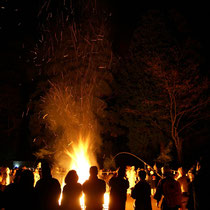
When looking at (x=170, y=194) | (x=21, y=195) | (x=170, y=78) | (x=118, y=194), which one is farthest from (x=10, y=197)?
(x=170, y=78)

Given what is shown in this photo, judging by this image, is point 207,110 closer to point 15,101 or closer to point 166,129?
point 166,129

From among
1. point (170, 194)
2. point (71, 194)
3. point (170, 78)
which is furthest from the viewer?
point (170, 78)

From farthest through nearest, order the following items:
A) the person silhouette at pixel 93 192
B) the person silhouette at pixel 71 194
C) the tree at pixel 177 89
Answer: the tree at pixel 177 89
the person silhouette at pixel 93 192
the person silhouette at pixel 71 194

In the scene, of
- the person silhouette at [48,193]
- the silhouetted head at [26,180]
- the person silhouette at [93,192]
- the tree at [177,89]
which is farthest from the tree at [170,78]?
the silhouetted head at [26,180]

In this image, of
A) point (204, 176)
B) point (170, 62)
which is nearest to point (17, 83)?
point (170, 62)

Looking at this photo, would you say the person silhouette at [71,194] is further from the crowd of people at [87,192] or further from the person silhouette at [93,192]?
the person silhouette at [93,192]

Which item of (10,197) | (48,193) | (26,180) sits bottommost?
(10,197)

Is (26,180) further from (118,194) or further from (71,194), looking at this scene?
(118,194)

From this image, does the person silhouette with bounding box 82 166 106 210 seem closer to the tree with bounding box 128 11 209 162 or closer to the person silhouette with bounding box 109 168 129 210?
the person silhouette with bounding box 109 168 129 210

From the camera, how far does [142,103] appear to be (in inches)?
802

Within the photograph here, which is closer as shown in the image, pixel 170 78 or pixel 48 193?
pixel 48 193

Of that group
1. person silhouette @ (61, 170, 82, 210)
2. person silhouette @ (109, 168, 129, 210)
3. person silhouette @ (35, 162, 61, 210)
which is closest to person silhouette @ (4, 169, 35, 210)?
person silhouette @ (35, 162, 61, 210)

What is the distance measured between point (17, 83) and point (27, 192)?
24213 mm

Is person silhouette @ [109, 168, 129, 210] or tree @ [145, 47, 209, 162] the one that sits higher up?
tree @ [145, 47, 209, 162]
